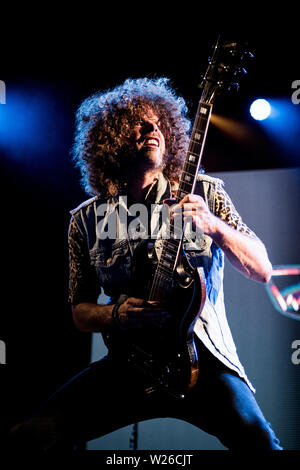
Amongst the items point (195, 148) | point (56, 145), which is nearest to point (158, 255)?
point (195, 148)

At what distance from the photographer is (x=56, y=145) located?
11.4 feet

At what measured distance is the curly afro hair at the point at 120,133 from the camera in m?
2.46

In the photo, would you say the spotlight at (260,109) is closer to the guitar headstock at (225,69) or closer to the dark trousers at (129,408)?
the guitar headstock at (225,69)

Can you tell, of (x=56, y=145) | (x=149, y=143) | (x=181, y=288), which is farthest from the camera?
(x=56, y=145)

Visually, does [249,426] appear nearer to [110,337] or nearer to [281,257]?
[110,337]

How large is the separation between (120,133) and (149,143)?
41 cm

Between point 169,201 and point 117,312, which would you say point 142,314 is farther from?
point 169,201

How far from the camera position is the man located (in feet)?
5.35

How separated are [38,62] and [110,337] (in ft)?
8.05

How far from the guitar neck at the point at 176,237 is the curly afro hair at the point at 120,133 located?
61 centimetres

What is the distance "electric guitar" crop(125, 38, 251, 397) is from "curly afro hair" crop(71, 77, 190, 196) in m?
0.63

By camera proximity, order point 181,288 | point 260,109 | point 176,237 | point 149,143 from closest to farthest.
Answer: point 181,288 < point 176,237 < point 149,143 < point 260,109

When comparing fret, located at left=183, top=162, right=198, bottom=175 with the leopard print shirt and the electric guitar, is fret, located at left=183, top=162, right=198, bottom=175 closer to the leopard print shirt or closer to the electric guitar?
the electric guitar

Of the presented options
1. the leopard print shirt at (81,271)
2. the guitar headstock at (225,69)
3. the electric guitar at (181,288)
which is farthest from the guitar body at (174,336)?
the guitar headstock at (225,69)
